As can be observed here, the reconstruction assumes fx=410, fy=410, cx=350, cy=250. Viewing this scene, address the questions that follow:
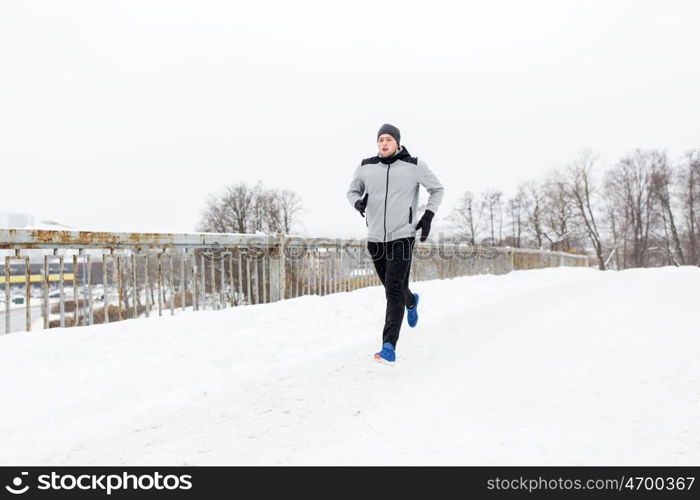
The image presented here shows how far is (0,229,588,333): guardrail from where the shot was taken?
3570mm

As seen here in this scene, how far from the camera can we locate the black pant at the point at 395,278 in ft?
11.3

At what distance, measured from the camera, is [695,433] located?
1.88m

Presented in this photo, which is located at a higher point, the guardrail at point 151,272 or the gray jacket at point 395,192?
the gray jacket at point 395,192

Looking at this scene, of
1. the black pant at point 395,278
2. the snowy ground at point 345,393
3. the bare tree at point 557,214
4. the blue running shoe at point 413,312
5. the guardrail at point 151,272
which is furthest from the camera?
the bare tree at point 557,214

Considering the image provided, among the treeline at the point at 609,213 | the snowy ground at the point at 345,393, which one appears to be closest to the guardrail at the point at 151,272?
the snowy ground at the point at 345,393

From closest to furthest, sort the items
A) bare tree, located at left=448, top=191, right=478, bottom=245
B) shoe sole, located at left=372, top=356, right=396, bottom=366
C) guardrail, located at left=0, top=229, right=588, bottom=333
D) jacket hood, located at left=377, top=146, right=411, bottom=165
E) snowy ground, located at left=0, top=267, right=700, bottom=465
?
snowy ground, located at left=0, top=267, right=700, bottom=465 → shoe sole, located at left=372, top=356, right=396, bottom=366 → guardrail, located at left=0, top=229, right=588, bottom=333 → jacket hood, located at left=377, top=146, right=411, bottom=165 → bare tree, located at left=448, top=191, right=478, bottom=245

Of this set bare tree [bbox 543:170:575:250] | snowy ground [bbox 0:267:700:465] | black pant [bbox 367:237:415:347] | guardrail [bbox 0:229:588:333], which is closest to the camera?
snowy ground [bbox 0:267:700:465]

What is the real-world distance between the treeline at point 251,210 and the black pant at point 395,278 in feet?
120

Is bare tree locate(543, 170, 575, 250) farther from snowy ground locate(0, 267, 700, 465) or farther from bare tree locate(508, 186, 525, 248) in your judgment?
snowy ground locate(0, 267, 700, 465)

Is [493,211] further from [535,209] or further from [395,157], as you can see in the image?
[395,157]

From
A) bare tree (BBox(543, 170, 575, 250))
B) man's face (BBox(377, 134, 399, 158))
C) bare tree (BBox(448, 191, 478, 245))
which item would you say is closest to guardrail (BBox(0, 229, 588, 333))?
man's face (BBox(377, 134, 399, 158))

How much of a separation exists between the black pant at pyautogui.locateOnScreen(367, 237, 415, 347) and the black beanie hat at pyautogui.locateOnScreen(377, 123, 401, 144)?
0.92 meters

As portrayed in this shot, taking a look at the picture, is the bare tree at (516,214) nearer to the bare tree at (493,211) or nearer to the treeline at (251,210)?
the bare tree at (493,211)

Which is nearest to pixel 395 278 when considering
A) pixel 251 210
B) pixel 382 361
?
pixel 382 361
